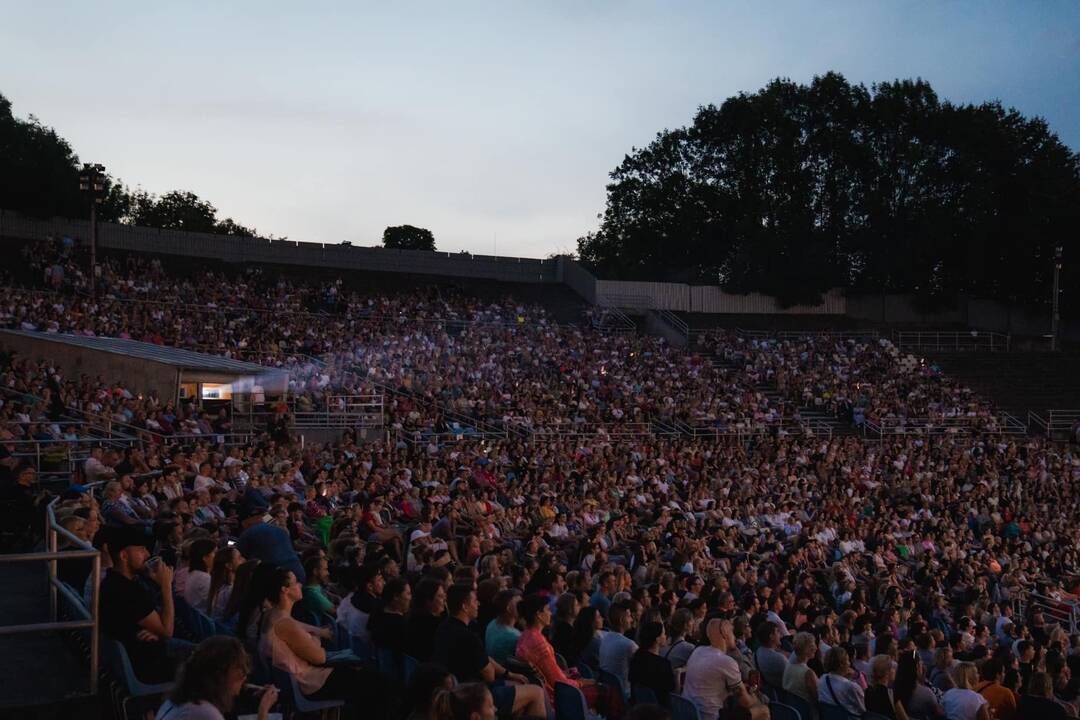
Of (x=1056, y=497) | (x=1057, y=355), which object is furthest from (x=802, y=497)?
(x=1057, y=355)

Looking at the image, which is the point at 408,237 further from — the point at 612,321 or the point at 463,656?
the point at 463,656

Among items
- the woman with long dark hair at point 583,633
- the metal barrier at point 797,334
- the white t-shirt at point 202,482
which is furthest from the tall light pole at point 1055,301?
the woman with long dark hair at point 583,633

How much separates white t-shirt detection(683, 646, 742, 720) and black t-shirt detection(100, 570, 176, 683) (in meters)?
3.16

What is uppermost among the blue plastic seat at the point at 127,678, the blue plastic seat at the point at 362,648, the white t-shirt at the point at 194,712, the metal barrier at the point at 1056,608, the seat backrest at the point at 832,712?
the white t-shirt at the point at 194,712

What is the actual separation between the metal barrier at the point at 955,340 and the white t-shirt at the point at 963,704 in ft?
114

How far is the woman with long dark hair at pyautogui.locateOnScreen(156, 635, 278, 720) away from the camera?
13.0 ft

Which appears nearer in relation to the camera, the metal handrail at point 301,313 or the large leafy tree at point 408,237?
the metal handrail at point 301,313

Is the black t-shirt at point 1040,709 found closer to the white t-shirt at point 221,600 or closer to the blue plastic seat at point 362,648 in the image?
the blue plastic seat at point 362,648

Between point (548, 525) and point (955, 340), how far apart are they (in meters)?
33.4

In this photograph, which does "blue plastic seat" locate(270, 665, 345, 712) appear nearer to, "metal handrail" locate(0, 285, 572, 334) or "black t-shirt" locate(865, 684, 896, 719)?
"black t-shirt" locate(865, 684, 896, 719)

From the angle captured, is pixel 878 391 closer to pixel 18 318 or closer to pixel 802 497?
pixel 802 497

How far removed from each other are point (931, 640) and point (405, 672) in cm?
548

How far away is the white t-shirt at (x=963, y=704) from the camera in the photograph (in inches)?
286

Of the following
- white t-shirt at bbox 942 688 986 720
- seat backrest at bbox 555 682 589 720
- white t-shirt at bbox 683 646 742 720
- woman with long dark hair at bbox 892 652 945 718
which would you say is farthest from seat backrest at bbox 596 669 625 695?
white t-shirt at bbox 942 688 986 720
